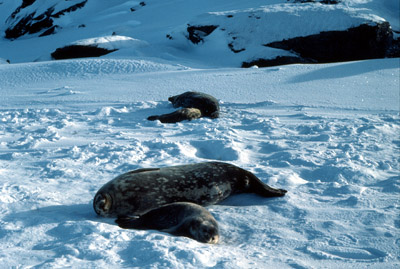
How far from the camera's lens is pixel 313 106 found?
6.59m

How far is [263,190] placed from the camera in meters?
3.53

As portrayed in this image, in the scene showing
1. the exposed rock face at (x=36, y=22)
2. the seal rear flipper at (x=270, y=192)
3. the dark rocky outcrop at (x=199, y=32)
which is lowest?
the seal rear flipper at (x=270, y=192)

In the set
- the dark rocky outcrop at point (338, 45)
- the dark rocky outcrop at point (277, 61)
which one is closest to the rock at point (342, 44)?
the dark rocky outcrop at point (338, 45)

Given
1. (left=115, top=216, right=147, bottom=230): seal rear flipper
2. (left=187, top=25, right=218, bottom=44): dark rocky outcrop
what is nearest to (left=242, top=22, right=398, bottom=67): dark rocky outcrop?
(left=187, top=25, right=218, bottom=44): dark rocky outcrop

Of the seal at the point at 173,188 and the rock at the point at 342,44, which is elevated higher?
the rock at the point at 342,44

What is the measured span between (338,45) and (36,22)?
56.9ft

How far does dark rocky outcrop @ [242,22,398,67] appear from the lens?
1161cm

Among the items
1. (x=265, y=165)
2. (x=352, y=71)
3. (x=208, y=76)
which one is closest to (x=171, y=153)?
(x=265, y=165)

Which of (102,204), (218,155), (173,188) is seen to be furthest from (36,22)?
(102,204)

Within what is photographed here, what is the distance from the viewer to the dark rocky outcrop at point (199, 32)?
501 inches

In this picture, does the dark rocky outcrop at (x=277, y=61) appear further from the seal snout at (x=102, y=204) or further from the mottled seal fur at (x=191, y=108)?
the seal snout at (x=102, y=204)

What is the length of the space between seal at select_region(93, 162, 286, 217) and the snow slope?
0.11m

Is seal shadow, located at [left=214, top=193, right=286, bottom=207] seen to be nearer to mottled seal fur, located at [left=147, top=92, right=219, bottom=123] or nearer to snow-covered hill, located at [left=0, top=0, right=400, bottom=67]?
mottled seal fur, located at [left=147, top=92, right=219, bottom=123]

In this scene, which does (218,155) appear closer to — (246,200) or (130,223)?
(246,200)
